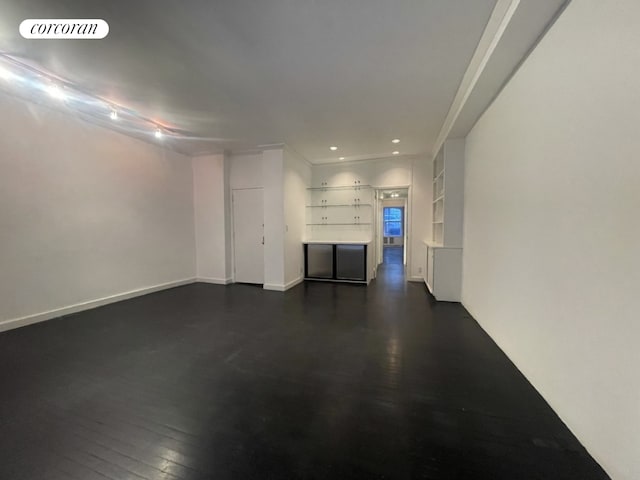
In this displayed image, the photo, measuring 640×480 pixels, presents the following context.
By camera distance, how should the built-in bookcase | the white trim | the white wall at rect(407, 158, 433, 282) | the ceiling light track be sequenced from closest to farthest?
1. the white trim
2. the ceiling light track
3. the white wall at rect(407, 158, 433, 282)
4. the built-in bookcase

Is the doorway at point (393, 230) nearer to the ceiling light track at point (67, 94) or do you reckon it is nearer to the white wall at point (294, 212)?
the white wall at point (294, 212)

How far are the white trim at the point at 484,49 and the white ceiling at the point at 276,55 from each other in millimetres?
60

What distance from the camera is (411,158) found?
6.02 m

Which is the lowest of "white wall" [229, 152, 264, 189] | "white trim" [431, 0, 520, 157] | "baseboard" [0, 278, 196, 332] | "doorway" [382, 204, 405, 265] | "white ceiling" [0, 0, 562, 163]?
"baseboard" [0, 278, 196, 332]

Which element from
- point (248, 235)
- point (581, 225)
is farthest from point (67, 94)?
point (581, 225)

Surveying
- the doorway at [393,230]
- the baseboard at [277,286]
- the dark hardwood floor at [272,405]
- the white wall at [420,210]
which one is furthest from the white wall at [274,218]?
the doorway at [393,230]

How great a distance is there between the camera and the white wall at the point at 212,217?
18.5ft

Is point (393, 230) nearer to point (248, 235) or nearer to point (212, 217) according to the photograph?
point (248, 235)

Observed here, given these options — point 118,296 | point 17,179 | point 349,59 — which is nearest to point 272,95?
point 349,59

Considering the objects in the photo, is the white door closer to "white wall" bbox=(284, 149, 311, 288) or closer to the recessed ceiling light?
"white wall" bbox=(284, 149, 311, 288)

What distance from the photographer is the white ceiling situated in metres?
1.85

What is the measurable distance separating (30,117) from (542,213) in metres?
5.77

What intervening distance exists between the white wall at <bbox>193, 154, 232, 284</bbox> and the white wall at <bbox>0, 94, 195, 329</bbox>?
1.95 ft

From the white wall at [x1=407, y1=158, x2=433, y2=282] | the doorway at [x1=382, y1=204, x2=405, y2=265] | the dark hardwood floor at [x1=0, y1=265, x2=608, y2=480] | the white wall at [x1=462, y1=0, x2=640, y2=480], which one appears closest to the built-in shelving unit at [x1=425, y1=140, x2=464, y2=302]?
the dark hardwood floor at [x1=0, y1=265, x2=608, y2=480]
